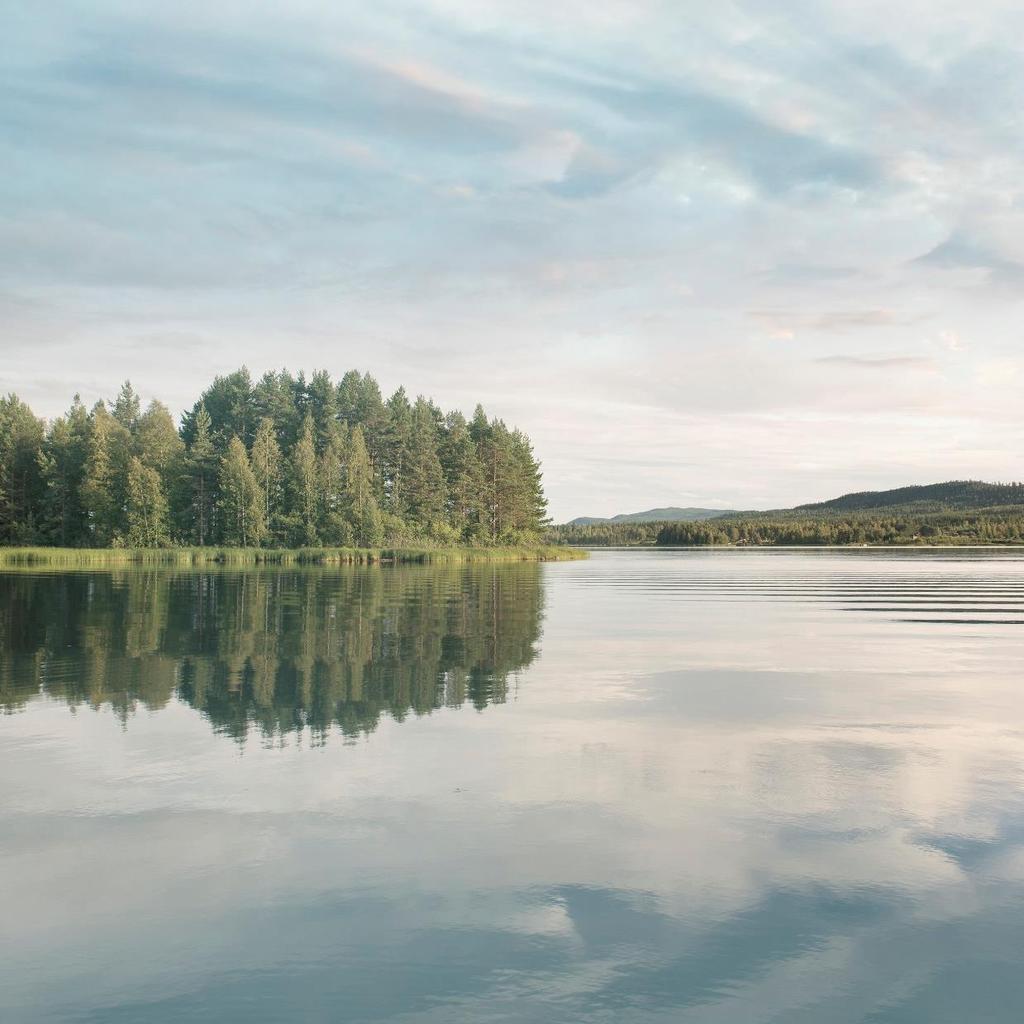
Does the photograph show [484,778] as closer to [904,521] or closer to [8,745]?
[8,745]

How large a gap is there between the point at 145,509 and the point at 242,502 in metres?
10.3

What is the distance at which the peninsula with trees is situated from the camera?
99125 millimetres

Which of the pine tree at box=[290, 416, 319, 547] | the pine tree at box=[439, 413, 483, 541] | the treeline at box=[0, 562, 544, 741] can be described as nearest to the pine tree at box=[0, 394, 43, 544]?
the pine tree at box=[290, 416, 319, 547]

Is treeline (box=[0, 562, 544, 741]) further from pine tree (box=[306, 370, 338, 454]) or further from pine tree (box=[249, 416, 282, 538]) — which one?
pine tree (box=[306, 370, 338, 454])

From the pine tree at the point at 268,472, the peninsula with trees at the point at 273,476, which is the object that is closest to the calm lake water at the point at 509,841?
the peninsula with trees at the point at 273,476

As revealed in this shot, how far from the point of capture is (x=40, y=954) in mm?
5684

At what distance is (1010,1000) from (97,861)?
6.32 meters

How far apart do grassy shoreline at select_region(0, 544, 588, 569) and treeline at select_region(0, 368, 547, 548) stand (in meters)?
12.5

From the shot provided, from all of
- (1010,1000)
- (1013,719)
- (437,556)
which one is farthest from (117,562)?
(1010,1000)

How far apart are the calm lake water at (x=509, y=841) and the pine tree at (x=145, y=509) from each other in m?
83.3

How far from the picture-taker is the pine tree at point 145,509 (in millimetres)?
95938

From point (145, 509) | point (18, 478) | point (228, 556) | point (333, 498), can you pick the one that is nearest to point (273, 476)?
point (333, 498)

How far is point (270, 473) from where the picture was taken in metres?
102

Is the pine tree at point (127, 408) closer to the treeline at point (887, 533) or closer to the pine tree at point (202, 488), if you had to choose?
the pine tree at point (202, 488)
